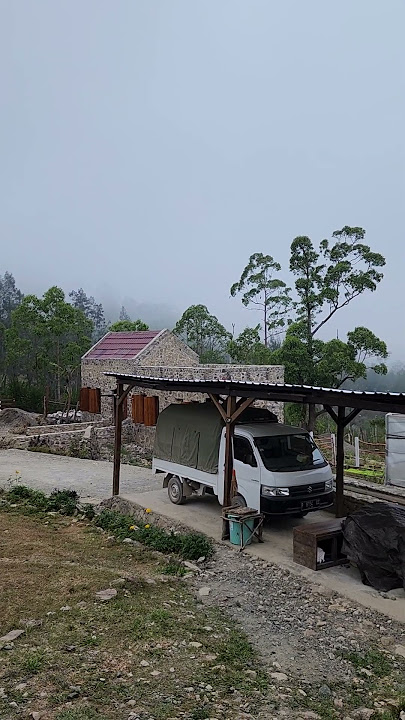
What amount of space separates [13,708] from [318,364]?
19.8m

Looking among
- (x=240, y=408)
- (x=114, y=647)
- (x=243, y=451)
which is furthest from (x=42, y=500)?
(x=114, y=647)

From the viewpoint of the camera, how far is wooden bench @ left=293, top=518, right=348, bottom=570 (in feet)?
24.0

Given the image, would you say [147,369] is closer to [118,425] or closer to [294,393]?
[118,425]

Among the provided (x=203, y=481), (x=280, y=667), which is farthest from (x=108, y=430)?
(x=280, y=667)

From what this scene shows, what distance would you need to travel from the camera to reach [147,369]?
21938 millimetres

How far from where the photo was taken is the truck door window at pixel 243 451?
894 centimetres

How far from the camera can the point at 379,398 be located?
6.52m

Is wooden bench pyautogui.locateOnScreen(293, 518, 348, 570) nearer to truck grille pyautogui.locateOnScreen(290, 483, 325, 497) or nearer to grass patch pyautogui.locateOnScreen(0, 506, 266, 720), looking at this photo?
truck grille pyautogui.locateOnScreen(290, 483, 325, 497)

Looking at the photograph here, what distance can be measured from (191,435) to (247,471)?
1.72 m

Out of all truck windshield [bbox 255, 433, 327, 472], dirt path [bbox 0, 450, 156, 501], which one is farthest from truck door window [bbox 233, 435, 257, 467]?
dirt path [bbox 0, 450, 156, 501]

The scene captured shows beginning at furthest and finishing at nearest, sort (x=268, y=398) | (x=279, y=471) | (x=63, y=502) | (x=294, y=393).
Answer: (x=63, y=502) → (x=279, y=471) → (x=268, y=398) → (x=294, y=393)

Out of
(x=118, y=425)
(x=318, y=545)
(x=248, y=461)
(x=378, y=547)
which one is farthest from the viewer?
(x=118, y=425)

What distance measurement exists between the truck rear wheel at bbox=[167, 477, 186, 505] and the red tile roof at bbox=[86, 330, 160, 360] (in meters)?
12.7

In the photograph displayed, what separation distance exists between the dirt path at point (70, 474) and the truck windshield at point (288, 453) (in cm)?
463
